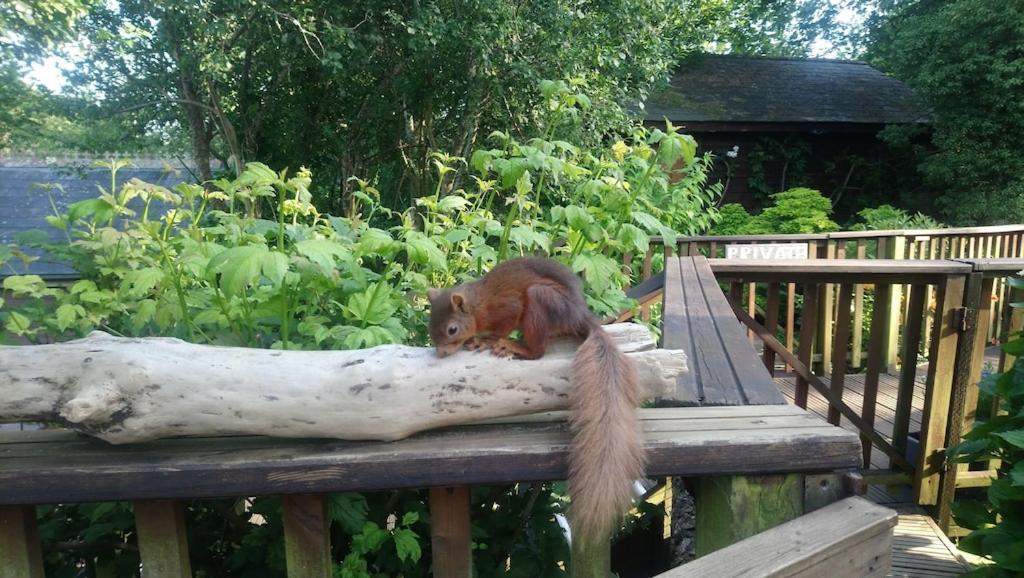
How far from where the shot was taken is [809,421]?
1.32 m

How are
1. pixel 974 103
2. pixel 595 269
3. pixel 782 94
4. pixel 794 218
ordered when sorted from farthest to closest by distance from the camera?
pixel 782 94 → pixel 974 103 → pixel 794 218 → pixel 595 269

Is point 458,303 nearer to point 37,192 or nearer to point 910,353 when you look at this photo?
point 910,353

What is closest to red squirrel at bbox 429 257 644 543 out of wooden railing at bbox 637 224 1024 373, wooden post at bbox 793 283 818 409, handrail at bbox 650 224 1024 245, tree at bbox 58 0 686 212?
wooden post at bbox 793 283 818 409

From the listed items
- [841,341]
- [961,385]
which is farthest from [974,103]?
[961,385]

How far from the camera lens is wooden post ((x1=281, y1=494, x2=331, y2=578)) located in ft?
4.12

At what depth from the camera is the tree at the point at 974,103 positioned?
976cm

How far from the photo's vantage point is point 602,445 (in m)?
1.17

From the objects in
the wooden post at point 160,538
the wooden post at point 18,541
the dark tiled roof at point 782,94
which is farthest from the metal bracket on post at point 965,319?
the dark tiled roof at point 782,94

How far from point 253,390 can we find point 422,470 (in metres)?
0.35

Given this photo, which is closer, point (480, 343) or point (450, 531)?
point (450, 531)

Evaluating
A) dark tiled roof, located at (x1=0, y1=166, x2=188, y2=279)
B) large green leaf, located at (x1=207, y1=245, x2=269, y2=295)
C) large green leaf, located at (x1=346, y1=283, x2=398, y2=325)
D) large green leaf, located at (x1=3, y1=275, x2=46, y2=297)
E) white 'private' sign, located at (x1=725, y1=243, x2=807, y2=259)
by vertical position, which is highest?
dark tiled roof, located at (x1=0, y1=166, x2=188, y2=279)

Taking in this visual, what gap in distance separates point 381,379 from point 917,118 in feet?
44.7

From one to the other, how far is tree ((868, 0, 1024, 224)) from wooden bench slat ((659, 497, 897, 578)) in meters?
11.3

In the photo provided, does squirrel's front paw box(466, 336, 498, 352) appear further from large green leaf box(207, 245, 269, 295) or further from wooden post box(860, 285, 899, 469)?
wooden post box(860, 285, 899, 469)
